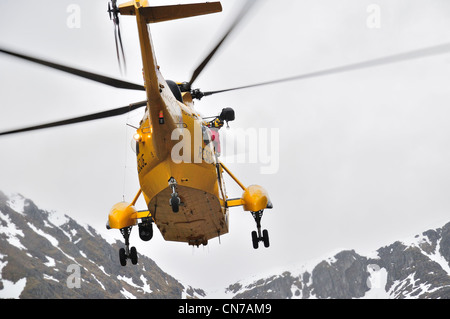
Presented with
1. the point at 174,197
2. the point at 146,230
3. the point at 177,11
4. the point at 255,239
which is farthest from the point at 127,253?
the point at 177,11

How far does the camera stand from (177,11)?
56.8 feet

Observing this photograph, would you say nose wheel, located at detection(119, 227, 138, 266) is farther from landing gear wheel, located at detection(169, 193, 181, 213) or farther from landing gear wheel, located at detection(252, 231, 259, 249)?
landing gear wheel, located at detection(169, 193, 181, 213)

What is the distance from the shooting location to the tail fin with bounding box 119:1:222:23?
16859 millimetres

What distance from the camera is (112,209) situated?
24484 mm

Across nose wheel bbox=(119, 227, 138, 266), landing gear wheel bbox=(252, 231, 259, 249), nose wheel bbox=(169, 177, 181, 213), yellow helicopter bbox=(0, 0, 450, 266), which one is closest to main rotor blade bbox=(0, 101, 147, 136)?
yellow helicopter bbox=(0, 0, 450, 266)

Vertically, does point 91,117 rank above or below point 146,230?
above

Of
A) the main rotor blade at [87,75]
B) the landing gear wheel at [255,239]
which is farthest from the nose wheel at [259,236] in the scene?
the main rotor blade at [87,75]

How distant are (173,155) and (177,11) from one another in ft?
17.9

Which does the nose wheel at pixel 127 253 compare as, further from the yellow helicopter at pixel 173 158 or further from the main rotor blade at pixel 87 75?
the main rotor blade at pixel 87 75

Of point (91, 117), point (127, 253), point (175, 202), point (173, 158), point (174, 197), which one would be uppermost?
point (91, 117)

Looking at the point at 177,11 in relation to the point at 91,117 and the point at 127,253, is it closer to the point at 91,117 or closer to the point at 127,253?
the point at 91,117
